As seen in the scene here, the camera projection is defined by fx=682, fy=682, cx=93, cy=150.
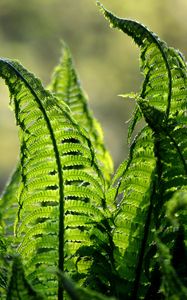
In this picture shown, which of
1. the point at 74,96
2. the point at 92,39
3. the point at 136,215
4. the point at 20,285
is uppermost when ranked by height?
the point at 92,39

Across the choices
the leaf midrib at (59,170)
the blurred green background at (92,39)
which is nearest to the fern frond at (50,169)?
the leaf midrib at (59,170)

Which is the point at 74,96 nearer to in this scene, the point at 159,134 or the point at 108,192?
the point at 108,192

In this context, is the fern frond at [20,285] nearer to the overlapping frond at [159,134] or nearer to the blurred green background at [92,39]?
the overlapping frond at [159,134]

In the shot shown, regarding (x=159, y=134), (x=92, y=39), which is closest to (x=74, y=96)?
(x=159, y=134)

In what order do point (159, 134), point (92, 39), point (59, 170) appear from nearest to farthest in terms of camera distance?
point (159, 134), point (59, 170), point (92, 39)

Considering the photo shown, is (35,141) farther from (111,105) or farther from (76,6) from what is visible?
(76,6)

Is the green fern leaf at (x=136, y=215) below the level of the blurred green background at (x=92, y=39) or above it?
below

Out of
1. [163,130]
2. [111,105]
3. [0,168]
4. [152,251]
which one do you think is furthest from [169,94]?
[111,105]
